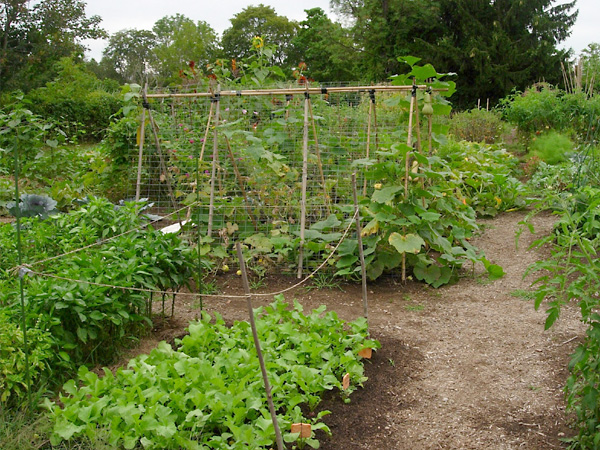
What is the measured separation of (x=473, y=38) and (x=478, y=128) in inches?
563

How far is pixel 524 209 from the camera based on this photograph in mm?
8281

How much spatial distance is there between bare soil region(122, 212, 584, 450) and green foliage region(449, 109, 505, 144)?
769 cm

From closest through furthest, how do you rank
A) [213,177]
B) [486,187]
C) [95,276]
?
1. [95,276]
2. [213,177]
3. [486,187]

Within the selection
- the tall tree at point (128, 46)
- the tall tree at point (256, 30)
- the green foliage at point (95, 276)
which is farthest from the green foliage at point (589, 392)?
the tall tree at point (128, 46)

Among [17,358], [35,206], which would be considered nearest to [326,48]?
[35,206]

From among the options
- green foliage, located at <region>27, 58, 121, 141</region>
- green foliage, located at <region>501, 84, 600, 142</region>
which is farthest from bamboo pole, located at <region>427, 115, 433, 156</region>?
green foliage, located at <region>27, 58, 121, 141</region>

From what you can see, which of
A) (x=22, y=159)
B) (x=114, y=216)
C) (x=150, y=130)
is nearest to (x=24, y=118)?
(x=22, y=159)

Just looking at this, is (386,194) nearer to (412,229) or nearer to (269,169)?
(412,229)

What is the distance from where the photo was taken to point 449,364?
3832mm

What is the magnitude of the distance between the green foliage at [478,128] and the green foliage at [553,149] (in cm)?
186

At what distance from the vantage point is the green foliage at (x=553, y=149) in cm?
1027

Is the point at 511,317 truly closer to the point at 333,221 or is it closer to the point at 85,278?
the point at 333,221

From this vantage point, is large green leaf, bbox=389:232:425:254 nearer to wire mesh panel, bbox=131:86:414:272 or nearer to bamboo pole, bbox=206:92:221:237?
wire mesh panel, bbox=131:86:414:272

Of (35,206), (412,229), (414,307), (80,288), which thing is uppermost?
(35,206)
